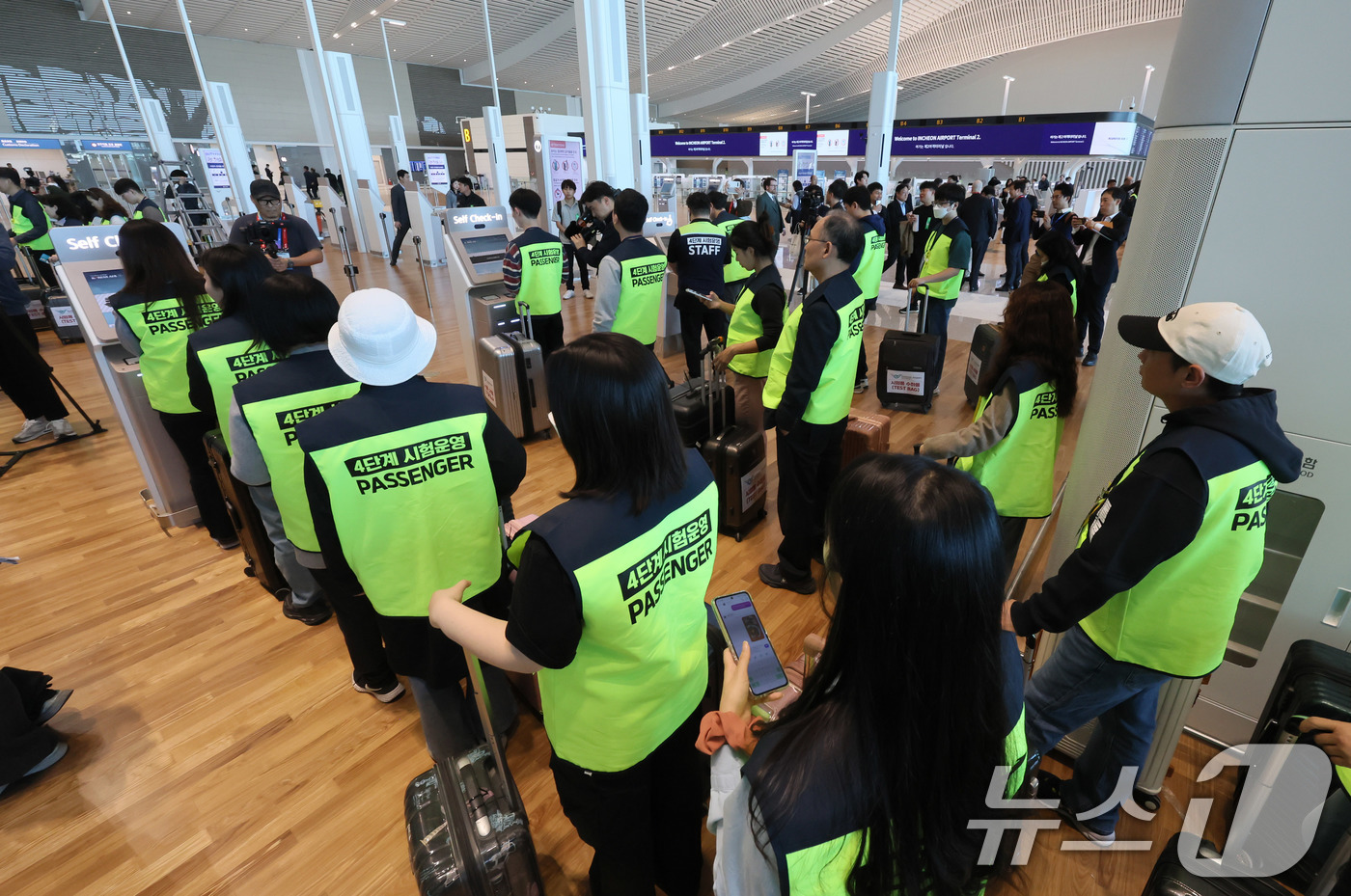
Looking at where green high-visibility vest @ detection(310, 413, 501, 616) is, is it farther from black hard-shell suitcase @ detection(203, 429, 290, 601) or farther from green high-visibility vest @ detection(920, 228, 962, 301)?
green high-visibility vest @ detection(920, 228, 962, 301)

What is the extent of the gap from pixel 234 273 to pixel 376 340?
4.67 ft

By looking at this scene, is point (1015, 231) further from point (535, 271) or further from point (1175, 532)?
point (1175, 532)

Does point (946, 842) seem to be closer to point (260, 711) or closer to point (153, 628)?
point (260, 711)

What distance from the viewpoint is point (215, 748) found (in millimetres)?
2256

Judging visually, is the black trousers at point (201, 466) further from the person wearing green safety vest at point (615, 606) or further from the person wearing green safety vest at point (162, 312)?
the person wearing green safety vest at point (615, 606)

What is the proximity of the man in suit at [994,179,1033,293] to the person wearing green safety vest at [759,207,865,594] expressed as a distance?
7.33m

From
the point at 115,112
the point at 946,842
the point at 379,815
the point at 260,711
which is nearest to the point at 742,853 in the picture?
the point at 946,842

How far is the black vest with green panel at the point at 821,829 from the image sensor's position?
2.33 feet

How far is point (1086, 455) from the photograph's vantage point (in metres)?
2.06

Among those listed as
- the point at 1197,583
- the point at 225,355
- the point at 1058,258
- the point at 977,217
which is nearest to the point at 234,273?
the point at 225,355

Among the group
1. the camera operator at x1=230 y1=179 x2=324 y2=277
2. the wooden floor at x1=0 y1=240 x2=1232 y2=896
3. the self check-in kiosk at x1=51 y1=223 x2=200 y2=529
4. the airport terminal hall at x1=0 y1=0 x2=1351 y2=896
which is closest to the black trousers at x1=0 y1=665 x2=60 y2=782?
the airport terminal hall at x1=0 y1=0 x2=1351 y2=896

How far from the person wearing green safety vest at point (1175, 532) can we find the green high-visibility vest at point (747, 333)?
1.97 m

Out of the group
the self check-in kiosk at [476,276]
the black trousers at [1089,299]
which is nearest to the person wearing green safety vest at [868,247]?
the black trousers at [1089,299]

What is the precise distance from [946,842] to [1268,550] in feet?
6.39
